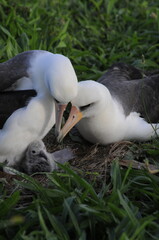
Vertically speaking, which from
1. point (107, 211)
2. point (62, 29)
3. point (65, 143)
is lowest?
point (65, 143)

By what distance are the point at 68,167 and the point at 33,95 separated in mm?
924

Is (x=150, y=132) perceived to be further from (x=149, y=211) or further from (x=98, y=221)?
(x=98, y=221)

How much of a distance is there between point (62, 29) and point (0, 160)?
290 cm

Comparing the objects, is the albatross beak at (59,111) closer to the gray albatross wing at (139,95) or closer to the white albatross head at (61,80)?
the white albatross head at (61,80)

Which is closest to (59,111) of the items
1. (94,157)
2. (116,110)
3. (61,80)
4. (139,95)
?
(61,80)

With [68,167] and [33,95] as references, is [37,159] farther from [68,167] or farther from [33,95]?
[68,167]

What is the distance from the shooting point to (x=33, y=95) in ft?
16.6

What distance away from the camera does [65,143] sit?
5.98 m

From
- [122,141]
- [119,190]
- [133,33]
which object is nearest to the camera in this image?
[119,190]

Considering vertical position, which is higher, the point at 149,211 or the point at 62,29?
the point at 62,29

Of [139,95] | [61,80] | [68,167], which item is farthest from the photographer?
[139,95]

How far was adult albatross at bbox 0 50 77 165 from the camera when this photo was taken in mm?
4777

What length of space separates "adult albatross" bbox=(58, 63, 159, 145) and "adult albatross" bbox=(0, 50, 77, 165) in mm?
310

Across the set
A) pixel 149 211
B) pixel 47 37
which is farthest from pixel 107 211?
pixel 47 37
